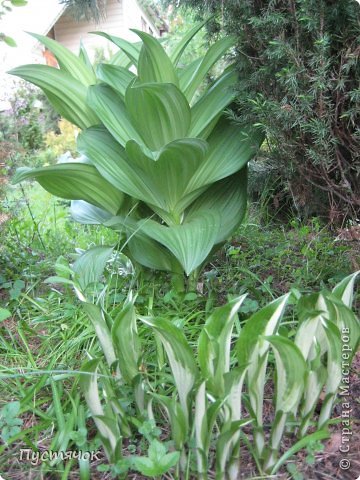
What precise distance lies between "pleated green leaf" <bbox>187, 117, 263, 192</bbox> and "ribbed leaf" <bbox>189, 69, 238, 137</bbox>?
0.39 ft

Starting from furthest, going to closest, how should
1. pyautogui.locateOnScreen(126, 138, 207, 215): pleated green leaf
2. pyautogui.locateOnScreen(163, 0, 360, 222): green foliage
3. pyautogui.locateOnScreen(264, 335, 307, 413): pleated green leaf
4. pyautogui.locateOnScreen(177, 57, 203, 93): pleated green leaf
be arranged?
1. pyautogui.locateOnScreen(177, 57, 203, 93): pleated green leaf
2. pyautogui.locateOnScreen(126, 138, 207, 215): pleated green leaf
3. pyautogui.locateOnScreen(163, 0, 360, 222): green foliage
4. pyautogui.locateOnScreen(264, 335, 307, 413): pleated green leaf

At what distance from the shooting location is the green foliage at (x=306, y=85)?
161 centimetres

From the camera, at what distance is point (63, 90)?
2.06m

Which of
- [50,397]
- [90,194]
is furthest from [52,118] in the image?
[50,397]

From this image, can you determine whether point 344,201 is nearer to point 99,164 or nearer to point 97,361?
point 99,164

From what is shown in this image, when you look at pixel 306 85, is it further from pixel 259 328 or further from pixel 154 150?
pixel 259 328

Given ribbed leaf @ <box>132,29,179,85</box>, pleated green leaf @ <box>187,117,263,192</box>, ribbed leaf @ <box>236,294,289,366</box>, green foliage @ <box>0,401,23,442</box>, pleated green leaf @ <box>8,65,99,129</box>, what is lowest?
ribbed leaf @ <box>236,294,289,366</box>

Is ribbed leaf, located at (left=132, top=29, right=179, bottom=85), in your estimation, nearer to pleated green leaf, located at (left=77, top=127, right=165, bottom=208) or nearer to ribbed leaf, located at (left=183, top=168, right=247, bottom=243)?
pleated green leaf, located at (left=77, top=127, right=165, bottom=208)

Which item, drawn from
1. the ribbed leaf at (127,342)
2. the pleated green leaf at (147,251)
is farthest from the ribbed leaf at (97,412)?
the pleated green leaf at (147,251)

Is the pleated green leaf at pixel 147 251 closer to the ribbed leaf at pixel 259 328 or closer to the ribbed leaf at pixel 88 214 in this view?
the ribbed leaf at pixel 88 214

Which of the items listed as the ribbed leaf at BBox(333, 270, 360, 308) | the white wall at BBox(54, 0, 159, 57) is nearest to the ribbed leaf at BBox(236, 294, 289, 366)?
the ribbed leaf at BBox(333, 270, 360, 308)

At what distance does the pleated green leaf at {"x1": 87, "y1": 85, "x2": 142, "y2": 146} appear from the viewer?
2.00m

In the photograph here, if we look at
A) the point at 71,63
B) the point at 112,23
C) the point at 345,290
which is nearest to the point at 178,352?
the point at 345,290

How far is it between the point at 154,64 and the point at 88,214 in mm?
846
